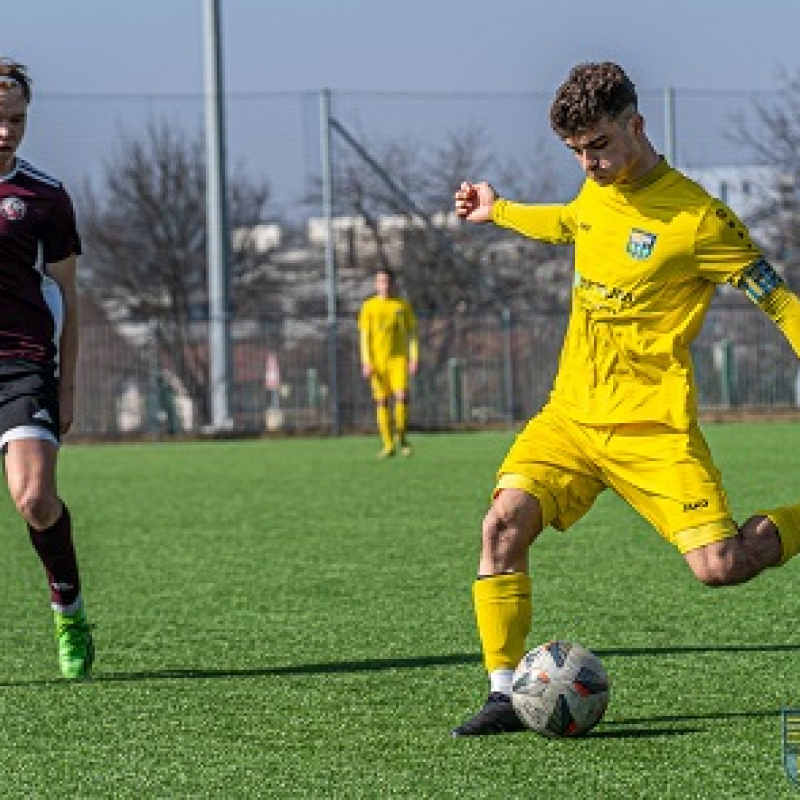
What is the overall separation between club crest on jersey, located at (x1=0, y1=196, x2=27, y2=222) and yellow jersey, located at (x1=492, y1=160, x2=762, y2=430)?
76.6 inches

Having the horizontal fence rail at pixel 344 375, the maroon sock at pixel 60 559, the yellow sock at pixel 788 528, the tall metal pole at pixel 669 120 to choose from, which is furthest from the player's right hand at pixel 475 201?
the tall metal pole at pixel 669 120

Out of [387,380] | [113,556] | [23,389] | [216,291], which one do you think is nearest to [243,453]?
[387,380]

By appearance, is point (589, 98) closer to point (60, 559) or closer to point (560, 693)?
point (560, 693)

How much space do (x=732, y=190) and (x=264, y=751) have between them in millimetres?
30324

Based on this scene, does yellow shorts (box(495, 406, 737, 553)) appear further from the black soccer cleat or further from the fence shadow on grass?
the fence shadow on grass

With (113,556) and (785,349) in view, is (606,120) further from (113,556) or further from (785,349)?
(785,349)

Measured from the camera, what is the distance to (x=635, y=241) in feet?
19.6

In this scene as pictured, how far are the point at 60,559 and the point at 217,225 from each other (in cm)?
2379

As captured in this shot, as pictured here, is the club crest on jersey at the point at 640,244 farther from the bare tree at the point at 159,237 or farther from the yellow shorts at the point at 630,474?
the bare tree at the point at 159,237

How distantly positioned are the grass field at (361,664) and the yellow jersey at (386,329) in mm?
8789

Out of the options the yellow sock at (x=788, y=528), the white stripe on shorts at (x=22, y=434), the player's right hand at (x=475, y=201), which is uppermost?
the player's right hand at (x=475, y=201)

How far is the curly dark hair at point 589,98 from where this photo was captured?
5758 mm

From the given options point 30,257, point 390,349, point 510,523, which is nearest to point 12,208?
point 30,257

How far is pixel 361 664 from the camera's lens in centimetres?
730
